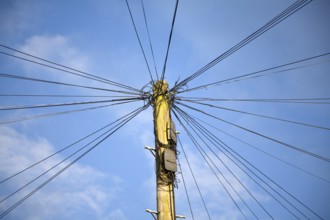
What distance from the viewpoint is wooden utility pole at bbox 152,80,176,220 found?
5.75 m

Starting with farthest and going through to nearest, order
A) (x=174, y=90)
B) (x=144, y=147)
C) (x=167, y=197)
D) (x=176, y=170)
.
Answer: (x=174, y=90)
(x=144, y=147)
(x=176, y=170)
(x=167, y=197)

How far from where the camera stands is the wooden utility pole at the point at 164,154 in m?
5.75

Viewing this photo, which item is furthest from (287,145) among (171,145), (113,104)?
(113,104)

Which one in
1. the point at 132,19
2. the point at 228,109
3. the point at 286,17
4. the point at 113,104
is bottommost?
the point at 228,109

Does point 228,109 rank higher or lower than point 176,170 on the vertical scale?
higher

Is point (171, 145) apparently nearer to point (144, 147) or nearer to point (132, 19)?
point (144, 147)

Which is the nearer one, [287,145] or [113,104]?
[287,145]

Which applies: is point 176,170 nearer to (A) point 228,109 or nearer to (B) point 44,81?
(A) point 228,109

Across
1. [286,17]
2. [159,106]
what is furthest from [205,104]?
[286,17]

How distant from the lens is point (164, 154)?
20.4 feet

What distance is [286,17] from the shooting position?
6.26 m

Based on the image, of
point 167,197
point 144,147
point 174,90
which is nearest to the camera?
point 167,197

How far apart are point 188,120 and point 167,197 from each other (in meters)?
3.73

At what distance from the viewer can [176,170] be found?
20.9ft
